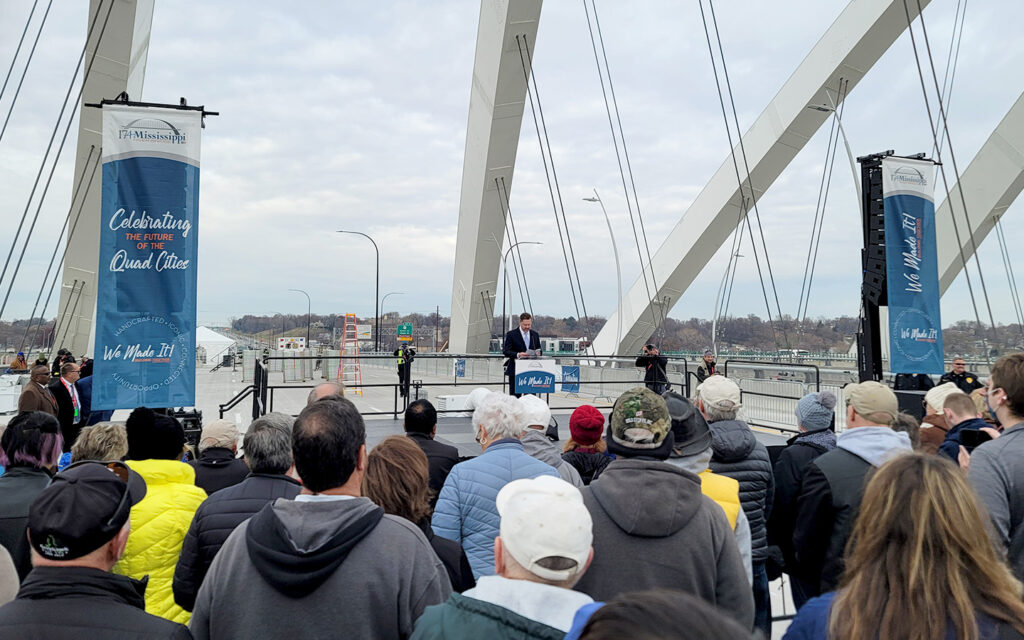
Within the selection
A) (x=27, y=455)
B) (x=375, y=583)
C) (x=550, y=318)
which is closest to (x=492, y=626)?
(x=375, y=583)

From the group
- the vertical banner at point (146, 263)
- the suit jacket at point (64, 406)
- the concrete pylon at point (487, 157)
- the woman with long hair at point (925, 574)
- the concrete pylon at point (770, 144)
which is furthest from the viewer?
the concrete pylon at point (770, 144)

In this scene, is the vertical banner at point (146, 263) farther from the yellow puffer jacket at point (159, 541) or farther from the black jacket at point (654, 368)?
the black jacket at point (654, 368)

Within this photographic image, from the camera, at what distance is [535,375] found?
11.5 metres

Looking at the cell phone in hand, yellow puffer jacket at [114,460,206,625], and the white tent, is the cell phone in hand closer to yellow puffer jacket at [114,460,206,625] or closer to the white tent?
yellow puffer jacket at [114,460,206,625]

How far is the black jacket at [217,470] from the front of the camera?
3645 mm

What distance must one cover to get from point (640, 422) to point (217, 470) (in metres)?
2.38

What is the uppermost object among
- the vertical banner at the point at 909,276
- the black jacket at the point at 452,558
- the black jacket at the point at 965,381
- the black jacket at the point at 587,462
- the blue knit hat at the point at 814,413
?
the vertical banner at the point at 909,276

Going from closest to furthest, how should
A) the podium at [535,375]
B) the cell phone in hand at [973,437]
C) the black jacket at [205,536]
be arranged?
1. the black jacket at [205,536]
2. the cell phone in hand at [973,437]
3. the podium at [535,375]

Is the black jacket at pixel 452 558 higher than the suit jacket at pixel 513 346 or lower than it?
lower

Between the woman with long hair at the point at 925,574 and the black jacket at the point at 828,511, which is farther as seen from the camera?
the black jacket at the point at 828,511

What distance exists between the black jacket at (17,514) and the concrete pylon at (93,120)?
1188 centimetres

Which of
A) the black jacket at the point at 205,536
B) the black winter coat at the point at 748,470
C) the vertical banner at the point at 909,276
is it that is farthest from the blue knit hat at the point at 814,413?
the vertical banner at the point at 909,276

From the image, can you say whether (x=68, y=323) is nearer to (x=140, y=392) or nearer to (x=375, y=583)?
(x=140, y=392)

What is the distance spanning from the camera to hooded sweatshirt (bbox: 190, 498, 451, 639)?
1.86 metres
